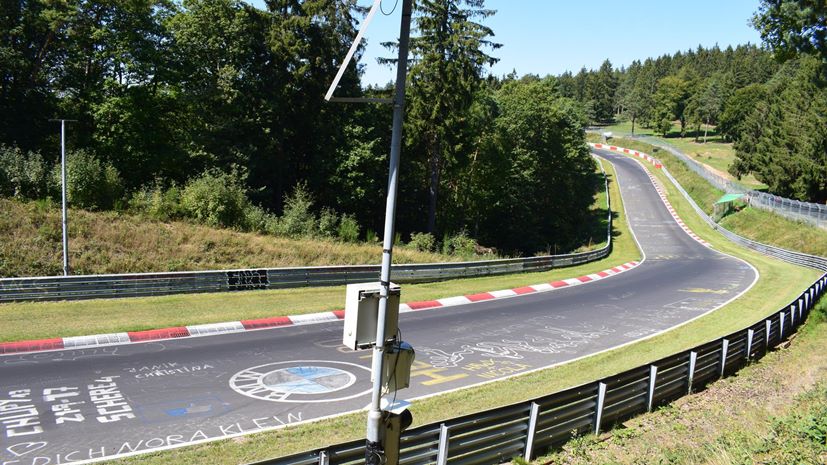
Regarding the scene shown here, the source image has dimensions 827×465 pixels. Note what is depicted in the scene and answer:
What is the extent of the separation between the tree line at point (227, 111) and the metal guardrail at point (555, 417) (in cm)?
2316

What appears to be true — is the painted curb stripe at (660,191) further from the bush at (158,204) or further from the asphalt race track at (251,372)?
the bush at (158,204)

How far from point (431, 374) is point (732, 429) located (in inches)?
255

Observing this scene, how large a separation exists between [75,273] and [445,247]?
2254 cm

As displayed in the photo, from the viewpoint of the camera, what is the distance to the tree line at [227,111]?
107 feet

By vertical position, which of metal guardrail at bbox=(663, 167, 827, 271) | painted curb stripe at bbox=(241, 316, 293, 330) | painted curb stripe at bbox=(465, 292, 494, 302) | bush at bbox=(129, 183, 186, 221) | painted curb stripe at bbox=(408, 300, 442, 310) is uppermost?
bush at bbox=(129, 183, 186, 221)

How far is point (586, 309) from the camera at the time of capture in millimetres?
24016

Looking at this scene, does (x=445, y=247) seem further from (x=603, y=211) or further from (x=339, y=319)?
(x=603, y=211)

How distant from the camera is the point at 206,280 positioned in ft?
72.1

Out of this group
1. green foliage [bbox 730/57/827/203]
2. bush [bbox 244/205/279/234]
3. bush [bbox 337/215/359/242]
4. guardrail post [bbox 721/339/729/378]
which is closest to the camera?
guardrail post [bbox 721/339/729/378]

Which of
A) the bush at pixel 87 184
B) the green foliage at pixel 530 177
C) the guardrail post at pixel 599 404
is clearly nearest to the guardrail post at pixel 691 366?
the guardrail post at pixel 599 404

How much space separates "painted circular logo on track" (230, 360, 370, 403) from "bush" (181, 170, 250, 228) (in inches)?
736

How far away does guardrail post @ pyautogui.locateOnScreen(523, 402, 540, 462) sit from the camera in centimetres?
959

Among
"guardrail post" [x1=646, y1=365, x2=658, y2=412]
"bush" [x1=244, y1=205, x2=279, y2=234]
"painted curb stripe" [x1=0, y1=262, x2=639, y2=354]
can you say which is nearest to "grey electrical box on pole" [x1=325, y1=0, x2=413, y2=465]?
"guardrail post" [x1=646, y1=365, x2=658, y2=412]

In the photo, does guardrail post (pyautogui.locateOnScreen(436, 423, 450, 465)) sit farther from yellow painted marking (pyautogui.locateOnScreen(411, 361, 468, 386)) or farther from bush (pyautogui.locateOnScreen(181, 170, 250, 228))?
bush (pyautogui.locateOnScreen(181, 170, 250, 228))
